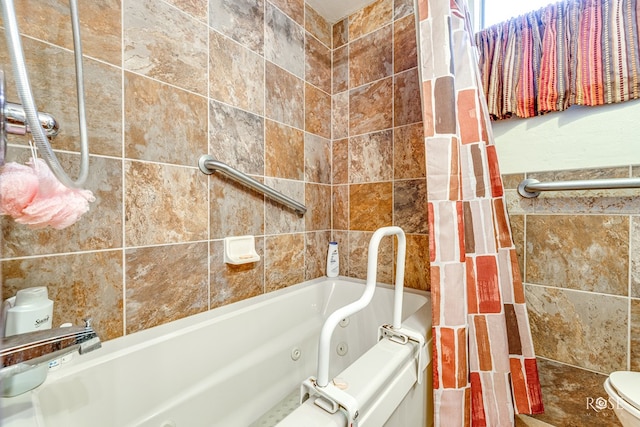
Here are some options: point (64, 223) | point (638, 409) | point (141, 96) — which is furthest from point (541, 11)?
point (64, 223)

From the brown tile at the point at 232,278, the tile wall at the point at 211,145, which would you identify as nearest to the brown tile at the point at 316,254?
the tile wall at the point at 211,145

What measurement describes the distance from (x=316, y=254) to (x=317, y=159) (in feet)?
1.78

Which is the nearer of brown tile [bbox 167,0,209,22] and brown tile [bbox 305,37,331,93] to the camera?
brown tile [bbox 167,0,209,22]

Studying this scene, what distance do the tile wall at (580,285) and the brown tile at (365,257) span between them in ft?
1.79

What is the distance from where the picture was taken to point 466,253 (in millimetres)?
889

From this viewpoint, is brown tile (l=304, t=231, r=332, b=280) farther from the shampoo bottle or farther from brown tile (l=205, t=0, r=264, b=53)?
brown tile (l=205, t=0, r=264, b=53)

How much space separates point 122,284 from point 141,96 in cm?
59

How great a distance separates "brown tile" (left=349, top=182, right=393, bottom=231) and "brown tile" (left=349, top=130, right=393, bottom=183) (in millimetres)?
45

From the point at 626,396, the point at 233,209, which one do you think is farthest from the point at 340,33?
the point at 626,396

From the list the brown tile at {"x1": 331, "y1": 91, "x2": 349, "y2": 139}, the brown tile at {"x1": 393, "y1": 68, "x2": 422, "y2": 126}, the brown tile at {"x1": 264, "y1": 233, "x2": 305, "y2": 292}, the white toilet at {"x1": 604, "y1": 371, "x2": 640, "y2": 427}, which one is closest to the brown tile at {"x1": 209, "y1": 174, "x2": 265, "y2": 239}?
the brown tile at {"x1": 264, "y1": 233, "x2": 305, "y2": 292}

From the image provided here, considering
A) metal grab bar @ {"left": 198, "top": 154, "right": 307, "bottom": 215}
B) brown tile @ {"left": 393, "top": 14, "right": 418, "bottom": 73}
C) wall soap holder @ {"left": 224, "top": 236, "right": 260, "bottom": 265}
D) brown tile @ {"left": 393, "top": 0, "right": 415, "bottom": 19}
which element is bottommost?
wall soap holder @ {"left": 224, "top": 236, "right": 260, "bottom": 265}

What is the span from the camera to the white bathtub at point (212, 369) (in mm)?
626

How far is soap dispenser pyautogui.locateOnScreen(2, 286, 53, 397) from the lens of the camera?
0.53 m

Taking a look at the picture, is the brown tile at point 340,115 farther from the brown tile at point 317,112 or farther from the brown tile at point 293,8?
the brown tile at point 293,8
